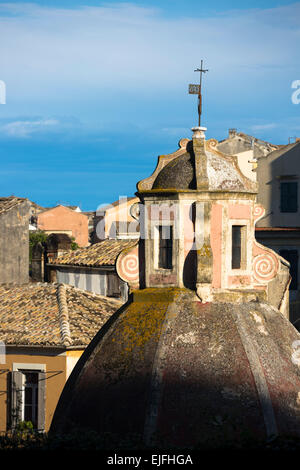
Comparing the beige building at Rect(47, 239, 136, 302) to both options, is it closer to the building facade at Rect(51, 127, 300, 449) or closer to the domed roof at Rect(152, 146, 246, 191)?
the domed roof at Rect(152, 146, 246, 191)

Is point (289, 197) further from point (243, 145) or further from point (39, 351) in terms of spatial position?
point (39, 351)

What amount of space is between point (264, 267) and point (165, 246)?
1.58 m

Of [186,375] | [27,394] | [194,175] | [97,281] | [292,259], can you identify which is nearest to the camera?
[186,375]

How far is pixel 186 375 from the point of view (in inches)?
533

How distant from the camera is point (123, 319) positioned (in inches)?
579

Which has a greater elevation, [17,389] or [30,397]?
[17,389]

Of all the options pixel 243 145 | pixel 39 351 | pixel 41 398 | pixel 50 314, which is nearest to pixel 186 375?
pixel 39 351

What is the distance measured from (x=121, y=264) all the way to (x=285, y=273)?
10.4 meters

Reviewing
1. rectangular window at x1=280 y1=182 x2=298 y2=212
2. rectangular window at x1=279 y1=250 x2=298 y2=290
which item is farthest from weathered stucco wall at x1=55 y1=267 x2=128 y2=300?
rectangular window at x1=280 y1=182 x2=298 y2=212

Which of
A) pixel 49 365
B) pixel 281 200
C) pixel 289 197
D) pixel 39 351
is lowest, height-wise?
pixel 49 365

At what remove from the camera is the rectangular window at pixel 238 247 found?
599 inches
